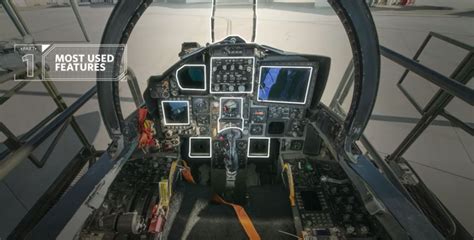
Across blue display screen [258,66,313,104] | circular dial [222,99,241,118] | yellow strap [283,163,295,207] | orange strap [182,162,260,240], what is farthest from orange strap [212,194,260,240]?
blue display screen [258,66,313,104]

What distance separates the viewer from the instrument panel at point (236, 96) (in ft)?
6.87

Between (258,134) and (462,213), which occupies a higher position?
(258,134)

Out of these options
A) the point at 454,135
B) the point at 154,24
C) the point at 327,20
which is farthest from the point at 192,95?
the point at 327,20

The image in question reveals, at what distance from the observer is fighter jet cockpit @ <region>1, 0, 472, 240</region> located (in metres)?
1.33

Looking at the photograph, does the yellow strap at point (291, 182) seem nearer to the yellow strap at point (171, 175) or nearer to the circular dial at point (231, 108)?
the circular dial at point (231, 108)

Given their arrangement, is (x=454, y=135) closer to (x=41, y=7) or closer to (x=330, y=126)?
(x=330, y=126)


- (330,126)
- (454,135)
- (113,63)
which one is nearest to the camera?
(113,63)

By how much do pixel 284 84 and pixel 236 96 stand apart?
522 mm

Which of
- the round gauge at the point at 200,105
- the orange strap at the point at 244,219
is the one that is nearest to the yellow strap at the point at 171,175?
the orange strap at the point at 244,219

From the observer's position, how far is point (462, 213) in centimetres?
222

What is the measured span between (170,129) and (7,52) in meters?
3.13

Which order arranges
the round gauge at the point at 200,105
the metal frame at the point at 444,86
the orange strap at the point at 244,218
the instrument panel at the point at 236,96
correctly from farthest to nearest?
the round gauge at the point at 200,105 < the instrument panel at the point at 236,96 < the orange strap at the point at 244,218 < the metal frame at the point at 444,86

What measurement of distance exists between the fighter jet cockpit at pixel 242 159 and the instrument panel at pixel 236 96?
11 mm

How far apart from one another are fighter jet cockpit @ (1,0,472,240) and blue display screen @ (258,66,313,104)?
0.4 inches
